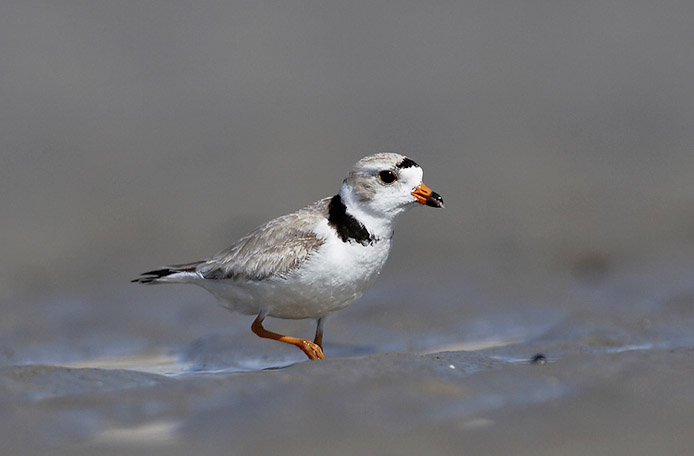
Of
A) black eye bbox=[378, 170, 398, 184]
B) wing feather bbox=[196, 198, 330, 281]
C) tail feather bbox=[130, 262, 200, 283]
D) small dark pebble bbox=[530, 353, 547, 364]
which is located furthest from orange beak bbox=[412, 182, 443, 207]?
tail feather bbox=[130, 262, 200, 283]

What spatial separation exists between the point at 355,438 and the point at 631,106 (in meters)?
10.1

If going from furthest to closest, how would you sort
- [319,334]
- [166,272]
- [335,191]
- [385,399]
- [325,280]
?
[335,191] → [166,272] → [319,334] → [325,280] → [385,399]

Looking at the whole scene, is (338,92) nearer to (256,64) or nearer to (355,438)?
(256,64)

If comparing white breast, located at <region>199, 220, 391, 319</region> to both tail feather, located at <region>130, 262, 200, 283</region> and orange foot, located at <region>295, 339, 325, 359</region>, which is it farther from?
tail feather, located at <region>130, 262, 200, 283</region>

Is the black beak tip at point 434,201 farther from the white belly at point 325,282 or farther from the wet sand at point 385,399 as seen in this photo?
the wet sand at point 385,399

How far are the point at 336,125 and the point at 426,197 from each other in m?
6.30

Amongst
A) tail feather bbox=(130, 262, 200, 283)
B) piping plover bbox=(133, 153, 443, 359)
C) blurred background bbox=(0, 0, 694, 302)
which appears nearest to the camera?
piping plover bbox=(133, 153, 443, 359)

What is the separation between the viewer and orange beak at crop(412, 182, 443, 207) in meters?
6.36

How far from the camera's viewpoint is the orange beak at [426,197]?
20.9 feet

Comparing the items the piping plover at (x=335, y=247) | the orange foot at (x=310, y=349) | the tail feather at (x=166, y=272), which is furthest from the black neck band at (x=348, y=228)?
the tail feather at (x=166, y=272)

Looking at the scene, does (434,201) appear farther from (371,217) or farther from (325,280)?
(325,280)

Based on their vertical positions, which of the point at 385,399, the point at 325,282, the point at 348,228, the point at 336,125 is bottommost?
the point at 385,399

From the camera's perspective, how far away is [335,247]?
6.32m

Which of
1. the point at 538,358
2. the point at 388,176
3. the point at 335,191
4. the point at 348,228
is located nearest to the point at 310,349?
the point at 348,228
